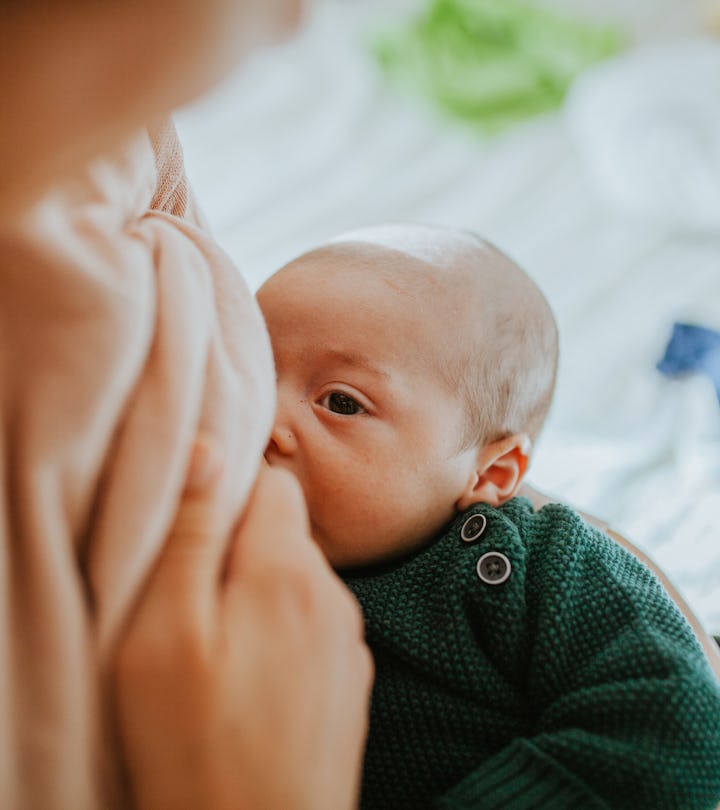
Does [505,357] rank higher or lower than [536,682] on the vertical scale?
higher

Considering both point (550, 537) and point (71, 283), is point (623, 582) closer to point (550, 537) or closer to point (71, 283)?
point (550, 537)

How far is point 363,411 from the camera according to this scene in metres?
0.89

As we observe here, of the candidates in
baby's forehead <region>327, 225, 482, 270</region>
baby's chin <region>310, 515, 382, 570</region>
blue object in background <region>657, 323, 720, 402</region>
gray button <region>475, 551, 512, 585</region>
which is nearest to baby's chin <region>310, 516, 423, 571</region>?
baby's chin <region>310, 515, 382, 570</region>

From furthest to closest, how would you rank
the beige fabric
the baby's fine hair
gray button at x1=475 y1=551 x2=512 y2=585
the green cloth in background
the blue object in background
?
the green cloth in background
the blue object in background
the baby's fine hair
gray button at x1=475 y1=551 x2=512 y2=585
the beige fabric

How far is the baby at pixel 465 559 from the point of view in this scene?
70 centimetres

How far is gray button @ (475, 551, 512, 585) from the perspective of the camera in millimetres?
808

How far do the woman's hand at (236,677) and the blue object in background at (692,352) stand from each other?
1.19 meters

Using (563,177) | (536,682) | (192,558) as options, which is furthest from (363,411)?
(563,177)

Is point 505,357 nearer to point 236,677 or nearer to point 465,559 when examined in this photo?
point 465,559

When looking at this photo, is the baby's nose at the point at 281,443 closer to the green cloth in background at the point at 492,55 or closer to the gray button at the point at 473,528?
the gray button at the point at 473,528

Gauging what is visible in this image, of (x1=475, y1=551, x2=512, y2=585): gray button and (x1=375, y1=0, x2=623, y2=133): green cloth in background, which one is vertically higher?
(x1=375, y1=0, x2=623, y2=133): green cloth in background

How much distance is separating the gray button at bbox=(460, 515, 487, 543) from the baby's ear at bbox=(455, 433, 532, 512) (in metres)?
0.08

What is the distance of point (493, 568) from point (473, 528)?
0.06 metres

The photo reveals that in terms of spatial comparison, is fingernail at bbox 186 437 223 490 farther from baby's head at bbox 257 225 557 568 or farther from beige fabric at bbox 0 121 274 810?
baby's head at bbox 257 225 557 568
